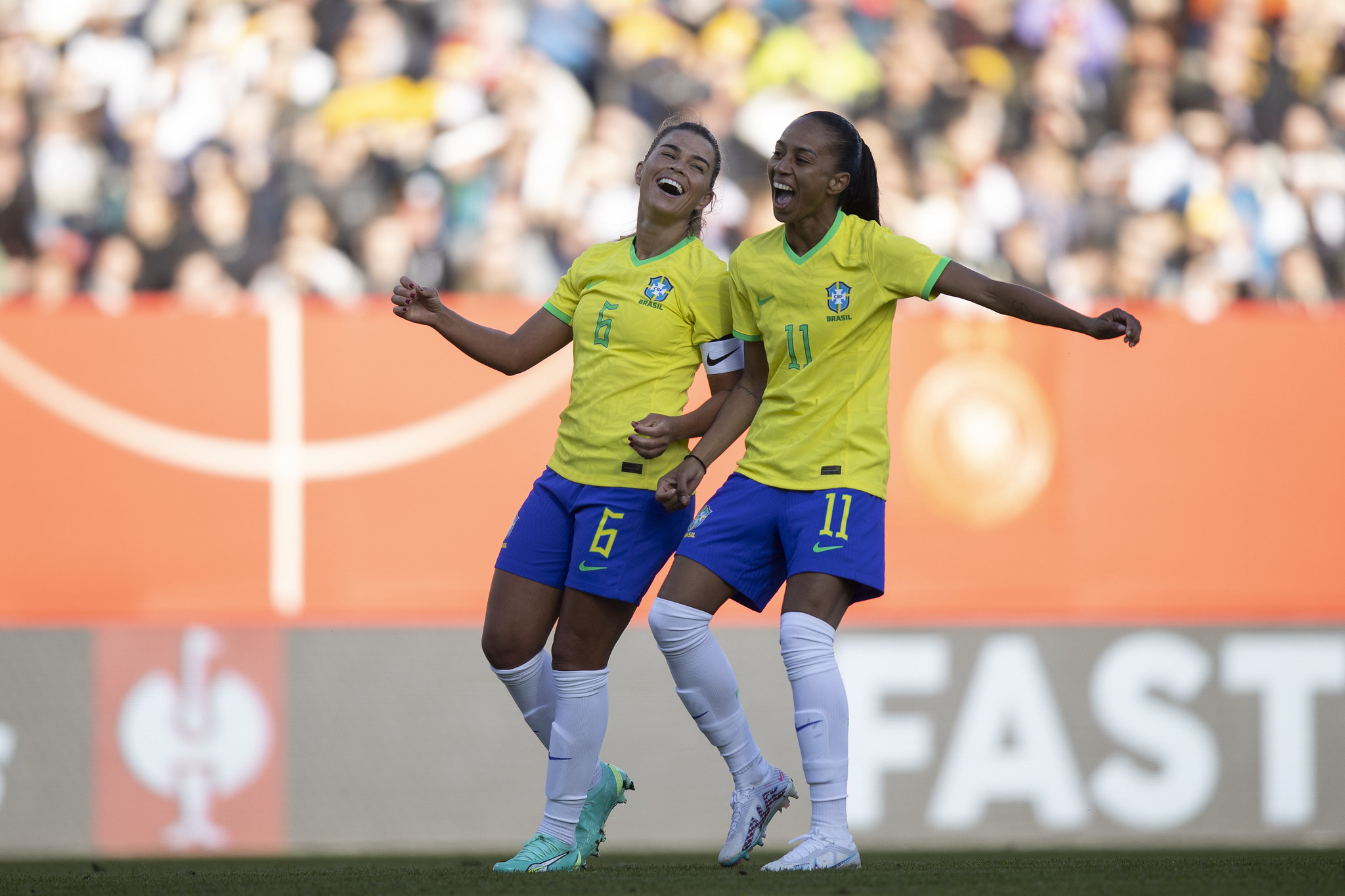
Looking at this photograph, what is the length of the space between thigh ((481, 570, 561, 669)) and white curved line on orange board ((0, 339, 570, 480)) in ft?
6.73

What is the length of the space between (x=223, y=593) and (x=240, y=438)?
1.93 ft

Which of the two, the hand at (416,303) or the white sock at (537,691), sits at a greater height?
the hand at (416,303)

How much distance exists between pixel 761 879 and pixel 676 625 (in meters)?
0.65

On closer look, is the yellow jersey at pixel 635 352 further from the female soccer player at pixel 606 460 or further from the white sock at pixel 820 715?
the white sock at pixel 820 715

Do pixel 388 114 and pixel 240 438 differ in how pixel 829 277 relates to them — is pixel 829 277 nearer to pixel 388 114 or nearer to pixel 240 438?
pixel 240 438

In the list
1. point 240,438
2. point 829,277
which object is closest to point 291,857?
point 240,438

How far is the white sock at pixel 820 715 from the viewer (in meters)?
3.65

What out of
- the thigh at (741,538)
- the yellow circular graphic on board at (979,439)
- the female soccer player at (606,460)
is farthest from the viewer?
the yellow circular graphic on board at (979,439)

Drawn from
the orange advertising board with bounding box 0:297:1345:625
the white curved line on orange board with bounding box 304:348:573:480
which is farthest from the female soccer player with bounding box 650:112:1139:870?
the white curved line on orange board with bounding box 304:348:573:480

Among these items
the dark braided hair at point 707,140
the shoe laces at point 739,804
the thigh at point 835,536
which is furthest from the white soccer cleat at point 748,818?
the dark braided hair at point 707,140

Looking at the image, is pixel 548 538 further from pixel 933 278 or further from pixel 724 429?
pixel 933 278

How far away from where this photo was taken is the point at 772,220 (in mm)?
7387

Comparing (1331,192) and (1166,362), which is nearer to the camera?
(1166,362)

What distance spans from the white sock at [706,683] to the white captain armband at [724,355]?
622 millimetres
